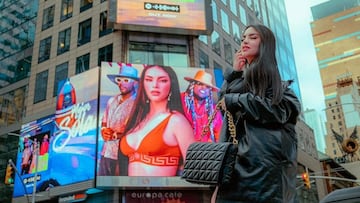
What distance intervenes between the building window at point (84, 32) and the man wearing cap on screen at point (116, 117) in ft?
19.4

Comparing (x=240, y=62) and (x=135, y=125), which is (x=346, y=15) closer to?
(x=135, y=125)

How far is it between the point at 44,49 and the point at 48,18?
10.7 feet

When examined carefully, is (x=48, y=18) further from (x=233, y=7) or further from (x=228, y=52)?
(x=233, y=7)

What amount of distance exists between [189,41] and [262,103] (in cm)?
3063

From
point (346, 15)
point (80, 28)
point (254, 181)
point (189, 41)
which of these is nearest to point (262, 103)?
point (254, 181)

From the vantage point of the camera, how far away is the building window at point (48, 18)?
3747 cm

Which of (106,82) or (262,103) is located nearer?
(262,103)

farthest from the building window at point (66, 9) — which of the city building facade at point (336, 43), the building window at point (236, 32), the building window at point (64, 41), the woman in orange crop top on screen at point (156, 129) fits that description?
the city building facade at point (336, 43)

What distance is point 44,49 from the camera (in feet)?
120

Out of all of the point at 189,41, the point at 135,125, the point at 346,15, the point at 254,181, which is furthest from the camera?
the point at 346,15

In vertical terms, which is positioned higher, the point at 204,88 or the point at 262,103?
the point at 204,88

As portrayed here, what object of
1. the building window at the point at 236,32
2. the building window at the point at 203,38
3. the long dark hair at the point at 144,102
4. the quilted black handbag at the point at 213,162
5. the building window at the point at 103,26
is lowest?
the quilted black handbag at the point at 213,162

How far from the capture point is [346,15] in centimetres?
13800

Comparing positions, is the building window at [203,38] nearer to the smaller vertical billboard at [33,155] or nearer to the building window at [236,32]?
the building window at [236,32]
